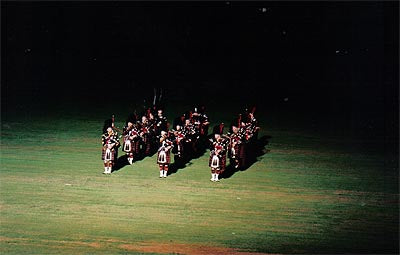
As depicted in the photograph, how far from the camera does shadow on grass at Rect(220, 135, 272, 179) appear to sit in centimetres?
1575

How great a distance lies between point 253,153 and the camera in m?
17.4

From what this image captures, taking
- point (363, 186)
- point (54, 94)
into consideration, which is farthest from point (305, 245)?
point (54, 94)

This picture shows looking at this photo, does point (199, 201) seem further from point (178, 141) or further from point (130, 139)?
point (130, 139)

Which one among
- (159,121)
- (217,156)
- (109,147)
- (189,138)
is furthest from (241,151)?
(109,147)

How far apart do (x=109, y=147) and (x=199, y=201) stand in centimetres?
258

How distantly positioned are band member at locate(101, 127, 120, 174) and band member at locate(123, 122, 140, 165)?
19.4 inches

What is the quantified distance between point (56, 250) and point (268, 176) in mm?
5787

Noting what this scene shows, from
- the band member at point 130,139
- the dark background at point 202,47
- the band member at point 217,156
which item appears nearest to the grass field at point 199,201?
the band member at point 217,156

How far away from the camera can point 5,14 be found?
26.8m

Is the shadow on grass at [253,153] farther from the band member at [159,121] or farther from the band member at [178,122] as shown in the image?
the band member at [159,121]

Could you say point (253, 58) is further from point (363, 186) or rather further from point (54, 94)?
point (363, 186)

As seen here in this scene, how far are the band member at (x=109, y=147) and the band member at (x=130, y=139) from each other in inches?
19.4

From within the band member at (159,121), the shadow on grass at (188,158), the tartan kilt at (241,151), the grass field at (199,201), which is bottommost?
the grass field at (199,201)

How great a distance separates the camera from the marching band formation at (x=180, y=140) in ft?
49.4
